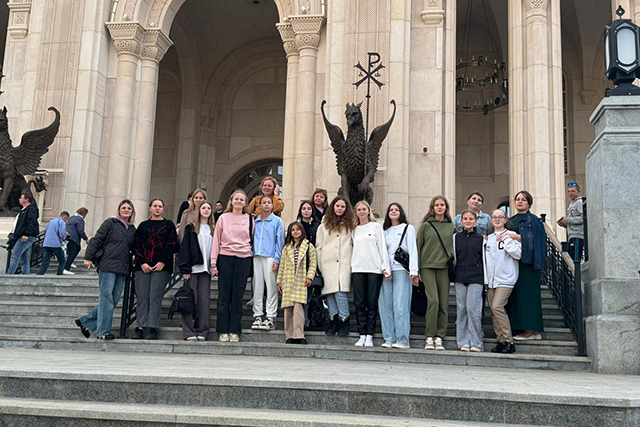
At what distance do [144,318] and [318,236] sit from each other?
7.83ft

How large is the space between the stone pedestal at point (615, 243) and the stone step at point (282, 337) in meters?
0.53

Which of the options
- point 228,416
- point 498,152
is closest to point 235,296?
point 228,416

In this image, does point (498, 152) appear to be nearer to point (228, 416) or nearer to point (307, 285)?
point (307, 285)

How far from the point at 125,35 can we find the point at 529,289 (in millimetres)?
12502

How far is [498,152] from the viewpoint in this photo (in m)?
21.6

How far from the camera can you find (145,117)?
16000 millimetres

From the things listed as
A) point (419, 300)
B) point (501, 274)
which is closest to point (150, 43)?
point (419, 300)

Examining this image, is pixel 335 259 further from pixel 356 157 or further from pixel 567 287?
pixel 356 157

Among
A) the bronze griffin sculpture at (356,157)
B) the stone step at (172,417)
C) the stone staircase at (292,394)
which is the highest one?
the bronze griffin sculpture at (356,157)

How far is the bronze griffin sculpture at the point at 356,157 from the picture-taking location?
1202 centimetres

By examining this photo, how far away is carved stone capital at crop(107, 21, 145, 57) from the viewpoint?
15852 millimetres

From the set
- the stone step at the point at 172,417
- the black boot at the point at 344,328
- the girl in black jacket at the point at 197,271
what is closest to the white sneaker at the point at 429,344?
the black boot at the point at 344,328

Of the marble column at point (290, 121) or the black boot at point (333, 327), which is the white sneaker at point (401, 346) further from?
the marble column at point (290, 121)

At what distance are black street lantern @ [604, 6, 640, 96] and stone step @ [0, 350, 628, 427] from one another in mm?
3287
